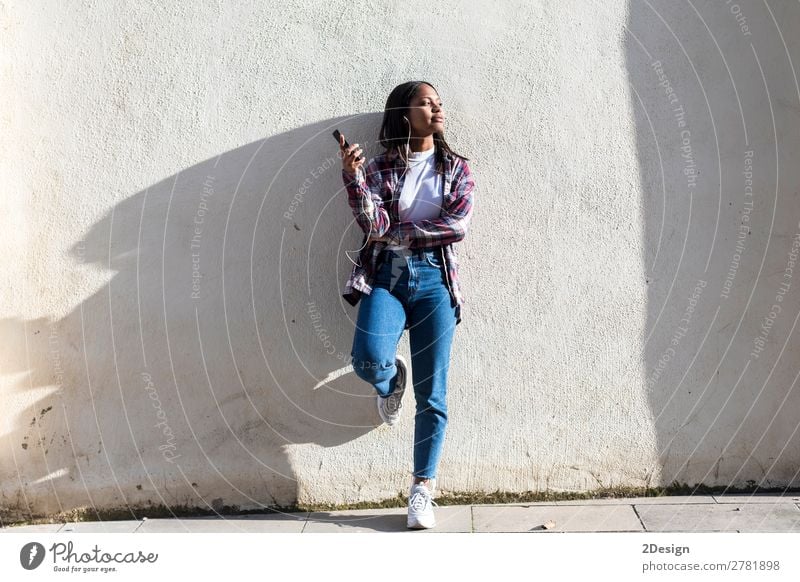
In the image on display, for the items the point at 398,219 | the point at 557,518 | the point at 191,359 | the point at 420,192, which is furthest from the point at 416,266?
the point at 557,518

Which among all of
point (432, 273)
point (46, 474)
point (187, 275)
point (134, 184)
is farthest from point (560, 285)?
point (46, 474)

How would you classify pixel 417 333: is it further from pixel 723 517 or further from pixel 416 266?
pixel 723 517

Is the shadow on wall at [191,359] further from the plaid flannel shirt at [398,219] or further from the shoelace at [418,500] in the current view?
the shoelace at [418,500]

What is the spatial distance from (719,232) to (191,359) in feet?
9.52

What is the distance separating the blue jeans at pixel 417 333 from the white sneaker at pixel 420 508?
0.07m

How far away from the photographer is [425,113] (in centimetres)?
442

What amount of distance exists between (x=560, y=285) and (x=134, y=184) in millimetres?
2330

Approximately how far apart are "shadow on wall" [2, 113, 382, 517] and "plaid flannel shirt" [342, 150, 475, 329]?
37cm

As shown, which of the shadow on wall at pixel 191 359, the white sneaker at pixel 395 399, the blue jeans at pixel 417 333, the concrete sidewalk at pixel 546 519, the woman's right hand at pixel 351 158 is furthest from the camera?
the shadow on wall at pixel 191 359

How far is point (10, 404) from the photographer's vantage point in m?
4.84

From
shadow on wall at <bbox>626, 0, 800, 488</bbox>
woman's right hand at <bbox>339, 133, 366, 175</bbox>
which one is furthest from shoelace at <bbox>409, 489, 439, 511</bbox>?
woman's right hand at <bbox>339, 133, 366, 175</bbox>

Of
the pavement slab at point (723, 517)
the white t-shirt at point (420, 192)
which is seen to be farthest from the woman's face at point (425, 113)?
the pavement slab at point (723, 517)

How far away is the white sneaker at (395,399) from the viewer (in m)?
4.71
